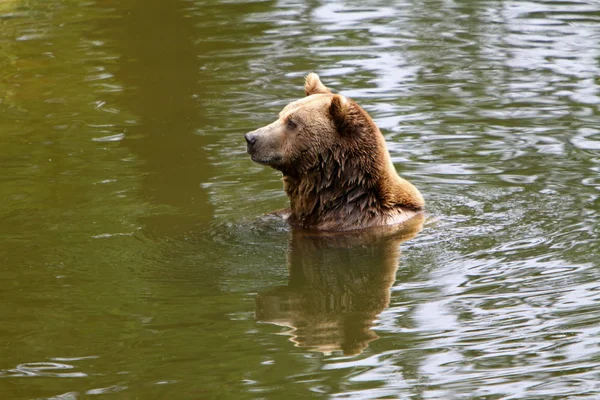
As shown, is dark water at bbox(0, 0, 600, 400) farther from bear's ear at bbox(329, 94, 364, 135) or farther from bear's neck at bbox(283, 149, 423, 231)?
bear's ear at bbox(329, 94, 364, 135)

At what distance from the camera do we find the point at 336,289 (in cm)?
745

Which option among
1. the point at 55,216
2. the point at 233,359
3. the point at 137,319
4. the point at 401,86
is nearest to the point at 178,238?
the point at 55,216

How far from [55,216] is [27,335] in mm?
2628

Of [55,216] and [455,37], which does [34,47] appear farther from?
[55,216]

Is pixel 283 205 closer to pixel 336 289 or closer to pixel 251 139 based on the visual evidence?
pixel 251 139

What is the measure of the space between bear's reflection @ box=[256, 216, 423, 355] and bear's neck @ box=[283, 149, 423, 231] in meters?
0.14

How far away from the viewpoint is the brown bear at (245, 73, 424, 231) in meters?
8.38

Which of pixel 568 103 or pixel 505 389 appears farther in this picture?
pixel 568 103

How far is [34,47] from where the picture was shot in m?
15.6

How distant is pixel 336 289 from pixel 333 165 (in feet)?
4.67

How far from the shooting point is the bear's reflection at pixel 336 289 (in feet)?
21.3

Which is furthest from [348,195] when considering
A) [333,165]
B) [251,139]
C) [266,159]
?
[251,139]

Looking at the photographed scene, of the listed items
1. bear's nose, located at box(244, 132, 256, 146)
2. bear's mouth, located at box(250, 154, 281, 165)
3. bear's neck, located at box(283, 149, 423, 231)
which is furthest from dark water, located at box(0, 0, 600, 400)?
bear's nose, located at box(244, 132, 256, 146)

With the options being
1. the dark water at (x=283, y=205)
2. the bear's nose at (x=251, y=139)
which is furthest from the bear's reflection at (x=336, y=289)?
the bear's nose at (x=251, y=139)
